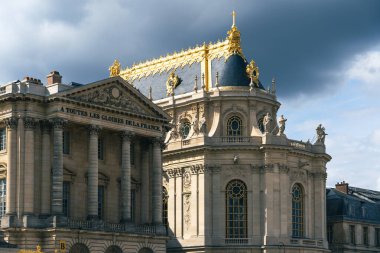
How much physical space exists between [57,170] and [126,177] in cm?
726

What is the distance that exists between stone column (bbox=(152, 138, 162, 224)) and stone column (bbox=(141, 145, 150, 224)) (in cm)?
75

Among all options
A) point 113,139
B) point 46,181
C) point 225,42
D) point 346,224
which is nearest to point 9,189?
point 46,181

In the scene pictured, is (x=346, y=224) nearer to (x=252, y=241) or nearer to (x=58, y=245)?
(x=252, y=241)


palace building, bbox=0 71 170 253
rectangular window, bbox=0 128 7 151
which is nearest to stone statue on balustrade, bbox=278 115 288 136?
palace building, bbox=0 71 170 253

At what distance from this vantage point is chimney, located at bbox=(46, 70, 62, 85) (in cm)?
7962

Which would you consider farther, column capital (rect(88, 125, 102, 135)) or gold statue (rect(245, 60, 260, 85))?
gold statue (rect(245, 60, 260, 85))

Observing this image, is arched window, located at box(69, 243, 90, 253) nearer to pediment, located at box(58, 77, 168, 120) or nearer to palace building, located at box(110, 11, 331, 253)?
pediment, located at box(58, 77, 168, 120)

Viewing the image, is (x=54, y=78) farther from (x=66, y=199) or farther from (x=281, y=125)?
(x=281, y=125)

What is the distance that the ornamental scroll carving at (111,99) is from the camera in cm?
7694

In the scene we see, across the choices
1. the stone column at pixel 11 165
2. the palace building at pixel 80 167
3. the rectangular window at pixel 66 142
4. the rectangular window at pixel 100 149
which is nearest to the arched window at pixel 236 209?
the palace building at pixel 80 167

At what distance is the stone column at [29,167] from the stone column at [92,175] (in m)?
4.88

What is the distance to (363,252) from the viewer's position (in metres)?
112

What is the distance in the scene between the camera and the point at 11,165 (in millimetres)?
73188

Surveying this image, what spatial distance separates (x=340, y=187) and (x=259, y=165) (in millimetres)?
28247
